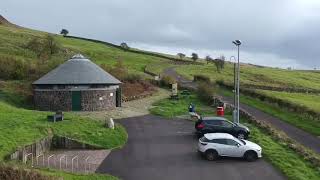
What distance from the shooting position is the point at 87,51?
127 m

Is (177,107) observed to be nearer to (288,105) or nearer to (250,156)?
(288,105)

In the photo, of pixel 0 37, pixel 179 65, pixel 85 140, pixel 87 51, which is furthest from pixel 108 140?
pixel 179 65

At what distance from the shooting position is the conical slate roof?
5306cm

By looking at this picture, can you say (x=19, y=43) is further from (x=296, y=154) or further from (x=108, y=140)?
(x=296, y=154)

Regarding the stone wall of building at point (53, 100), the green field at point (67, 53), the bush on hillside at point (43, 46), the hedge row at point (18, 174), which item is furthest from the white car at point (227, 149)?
the bush on hillside at point (43, 46)

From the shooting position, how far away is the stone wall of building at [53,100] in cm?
5294

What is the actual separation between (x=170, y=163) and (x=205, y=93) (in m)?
35.9

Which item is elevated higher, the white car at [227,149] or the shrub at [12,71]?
the shrub at [12,71]

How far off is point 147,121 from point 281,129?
12.3 meters

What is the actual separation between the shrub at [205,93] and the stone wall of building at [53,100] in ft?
63.4

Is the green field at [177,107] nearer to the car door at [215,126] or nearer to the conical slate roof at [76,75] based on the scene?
the conical slate roof at [76,75]

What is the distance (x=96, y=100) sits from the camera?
53.6 m

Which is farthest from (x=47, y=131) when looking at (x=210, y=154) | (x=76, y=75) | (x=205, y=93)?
(x=205, y=93)

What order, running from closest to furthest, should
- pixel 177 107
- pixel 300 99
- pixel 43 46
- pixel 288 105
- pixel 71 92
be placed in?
1. pixel 71 92
2. pixel 177 107
3. pixel 288 105
4. pixel 300 99
5. pixel 43 46
